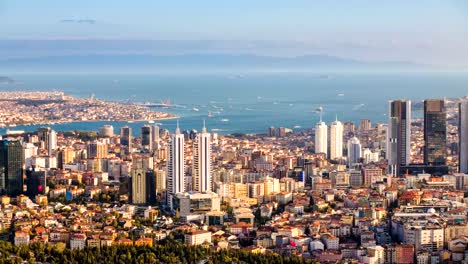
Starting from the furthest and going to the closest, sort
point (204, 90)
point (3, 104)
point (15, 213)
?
point (204, 90) < point (3, 104) < point (15, 213)

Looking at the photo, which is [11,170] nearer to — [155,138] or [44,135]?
[44,135]

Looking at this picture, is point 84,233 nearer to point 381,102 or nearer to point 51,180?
point 51,180

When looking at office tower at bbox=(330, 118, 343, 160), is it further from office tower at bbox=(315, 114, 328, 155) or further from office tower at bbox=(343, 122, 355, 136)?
office tower at bbox=(343, 122, 355, 136)

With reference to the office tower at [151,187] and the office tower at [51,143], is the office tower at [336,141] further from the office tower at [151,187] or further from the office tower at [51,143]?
the office tower at [151,187]

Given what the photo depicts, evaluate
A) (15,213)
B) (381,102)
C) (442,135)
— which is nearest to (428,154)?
(442,135)

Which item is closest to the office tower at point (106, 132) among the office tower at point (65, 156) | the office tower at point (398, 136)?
the office tower at point (65, 156)

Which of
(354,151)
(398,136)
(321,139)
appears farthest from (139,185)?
(321,139)

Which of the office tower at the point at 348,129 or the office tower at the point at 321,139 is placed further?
the office tower at the point at 348,129

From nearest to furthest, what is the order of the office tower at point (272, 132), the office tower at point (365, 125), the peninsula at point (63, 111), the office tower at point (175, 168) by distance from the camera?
the office tower at point (175, 168), the office tower at point (365, 125), the office tower at point (272, 132), the peninsula at point (63, 111)
